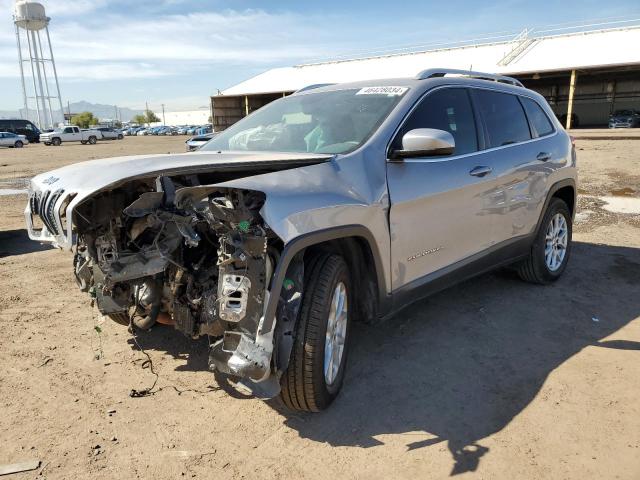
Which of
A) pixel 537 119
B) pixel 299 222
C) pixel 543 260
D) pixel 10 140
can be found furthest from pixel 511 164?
pixel 10 140

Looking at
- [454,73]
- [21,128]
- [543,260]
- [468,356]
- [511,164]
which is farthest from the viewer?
[21,128]

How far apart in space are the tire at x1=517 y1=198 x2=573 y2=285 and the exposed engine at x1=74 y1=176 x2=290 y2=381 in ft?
10.8

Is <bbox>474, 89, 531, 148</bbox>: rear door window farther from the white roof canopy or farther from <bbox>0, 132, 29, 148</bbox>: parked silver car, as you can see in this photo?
<bbox>0, 132, 29, 148</bbox>: parked silver car

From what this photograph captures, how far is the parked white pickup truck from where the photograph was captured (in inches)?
1780

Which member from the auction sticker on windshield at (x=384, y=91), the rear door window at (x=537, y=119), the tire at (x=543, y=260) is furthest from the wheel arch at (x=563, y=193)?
the auction sticker on windshield at (x=384, y=91)

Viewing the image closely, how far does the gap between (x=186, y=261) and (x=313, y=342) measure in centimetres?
83

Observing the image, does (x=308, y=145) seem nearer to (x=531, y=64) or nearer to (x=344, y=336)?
(x=344, y=336)

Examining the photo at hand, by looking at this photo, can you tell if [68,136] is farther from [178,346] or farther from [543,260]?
[543,260]

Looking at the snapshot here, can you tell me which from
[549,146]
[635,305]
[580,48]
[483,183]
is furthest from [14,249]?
[580,48]

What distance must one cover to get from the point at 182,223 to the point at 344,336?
1.19 m

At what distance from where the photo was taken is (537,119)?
16.8 ft

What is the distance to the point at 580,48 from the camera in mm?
35625

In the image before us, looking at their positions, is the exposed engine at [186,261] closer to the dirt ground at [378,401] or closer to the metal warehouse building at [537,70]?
the dirt ground at [378,401]

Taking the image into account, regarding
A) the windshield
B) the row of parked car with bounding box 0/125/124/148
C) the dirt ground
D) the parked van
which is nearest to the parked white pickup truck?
the row of parked car with bounding box 0/125/124/148
